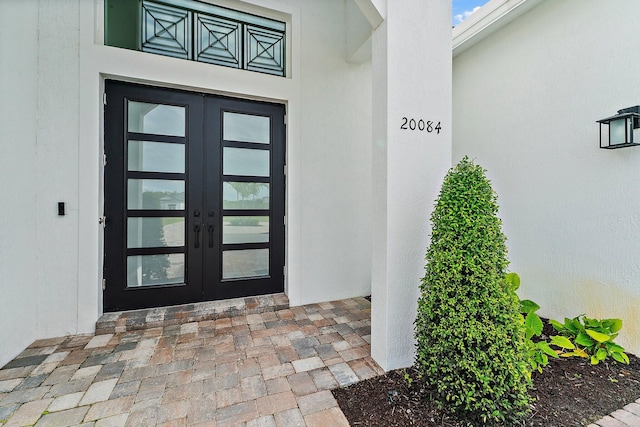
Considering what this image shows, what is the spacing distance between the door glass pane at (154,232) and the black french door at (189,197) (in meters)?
0.01

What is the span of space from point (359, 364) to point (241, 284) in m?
1.80

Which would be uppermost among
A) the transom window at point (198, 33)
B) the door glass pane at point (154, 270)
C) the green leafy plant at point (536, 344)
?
the transom window at point (198, 33)

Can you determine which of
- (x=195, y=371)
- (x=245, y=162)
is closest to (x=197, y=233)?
(x=245, y=162)

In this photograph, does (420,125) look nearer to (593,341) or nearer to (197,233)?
(593,341)

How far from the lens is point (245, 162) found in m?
3.47

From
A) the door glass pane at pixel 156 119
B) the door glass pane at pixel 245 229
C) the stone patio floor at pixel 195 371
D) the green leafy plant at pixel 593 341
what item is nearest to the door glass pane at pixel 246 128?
the door glass pane at pixel 156 119

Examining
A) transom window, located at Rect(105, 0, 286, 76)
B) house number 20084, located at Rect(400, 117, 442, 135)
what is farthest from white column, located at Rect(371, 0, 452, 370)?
transom window, located at Rect(105, 0, 286, 76)

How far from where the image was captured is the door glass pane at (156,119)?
3045 mm

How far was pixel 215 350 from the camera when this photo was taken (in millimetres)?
2479

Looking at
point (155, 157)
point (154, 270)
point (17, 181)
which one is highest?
point (155, 157)

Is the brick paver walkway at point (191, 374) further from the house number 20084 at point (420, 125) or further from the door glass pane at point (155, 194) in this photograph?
the house number 20084 at point (420, 125)

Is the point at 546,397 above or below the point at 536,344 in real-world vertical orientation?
below

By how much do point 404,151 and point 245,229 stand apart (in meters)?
2.19

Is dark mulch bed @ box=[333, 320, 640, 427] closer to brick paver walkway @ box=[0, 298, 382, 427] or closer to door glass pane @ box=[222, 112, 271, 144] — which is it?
brick paver walkway @ box=[0, 298, 382, 427]
